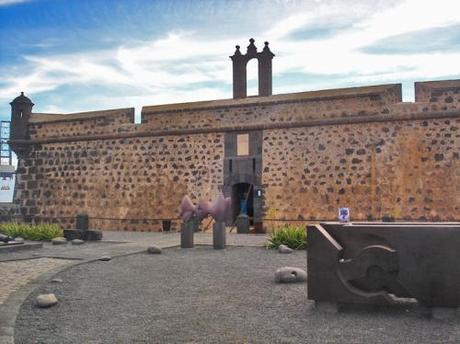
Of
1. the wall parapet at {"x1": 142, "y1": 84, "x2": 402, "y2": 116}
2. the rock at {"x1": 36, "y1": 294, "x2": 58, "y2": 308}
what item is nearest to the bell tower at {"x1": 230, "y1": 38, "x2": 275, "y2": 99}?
the wall parapet at {"x1": 142, "y1": 84, "x2": 402, "y2": 116}

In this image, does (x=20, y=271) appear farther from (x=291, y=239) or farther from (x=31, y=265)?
(x=291, y=239)

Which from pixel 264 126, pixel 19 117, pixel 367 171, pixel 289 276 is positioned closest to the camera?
pixel 289 276

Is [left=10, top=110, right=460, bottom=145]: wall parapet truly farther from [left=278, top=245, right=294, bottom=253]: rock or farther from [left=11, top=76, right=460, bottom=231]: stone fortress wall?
[left=278, top=245, right=294, bottom=253]: rock

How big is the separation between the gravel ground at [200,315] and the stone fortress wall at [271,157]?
8415mm

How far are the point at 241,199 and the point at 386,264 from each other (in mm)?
12034

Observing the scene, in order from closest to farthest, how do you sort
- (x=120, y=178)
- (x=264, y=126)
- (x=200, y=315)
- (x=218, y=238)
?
(x=200, y=315) → (x=218, y=238) → (x=264, y=126) → (x=120, y=178)

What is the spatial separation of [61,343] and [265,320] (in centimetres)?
186

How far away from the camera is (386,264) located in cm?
466

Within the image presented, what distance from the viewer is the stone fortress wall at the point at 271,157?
1409cm

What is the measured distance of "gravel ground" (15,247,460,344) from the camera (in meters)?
3.93

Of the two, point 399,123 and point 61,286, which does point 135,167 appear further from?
point 61,286

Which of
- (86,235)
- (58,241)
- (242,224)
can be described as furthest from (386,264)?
(242,224)

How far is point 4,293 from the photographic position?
571 centimetres

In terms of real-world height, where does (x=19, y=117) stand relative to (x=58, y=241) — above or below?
above
